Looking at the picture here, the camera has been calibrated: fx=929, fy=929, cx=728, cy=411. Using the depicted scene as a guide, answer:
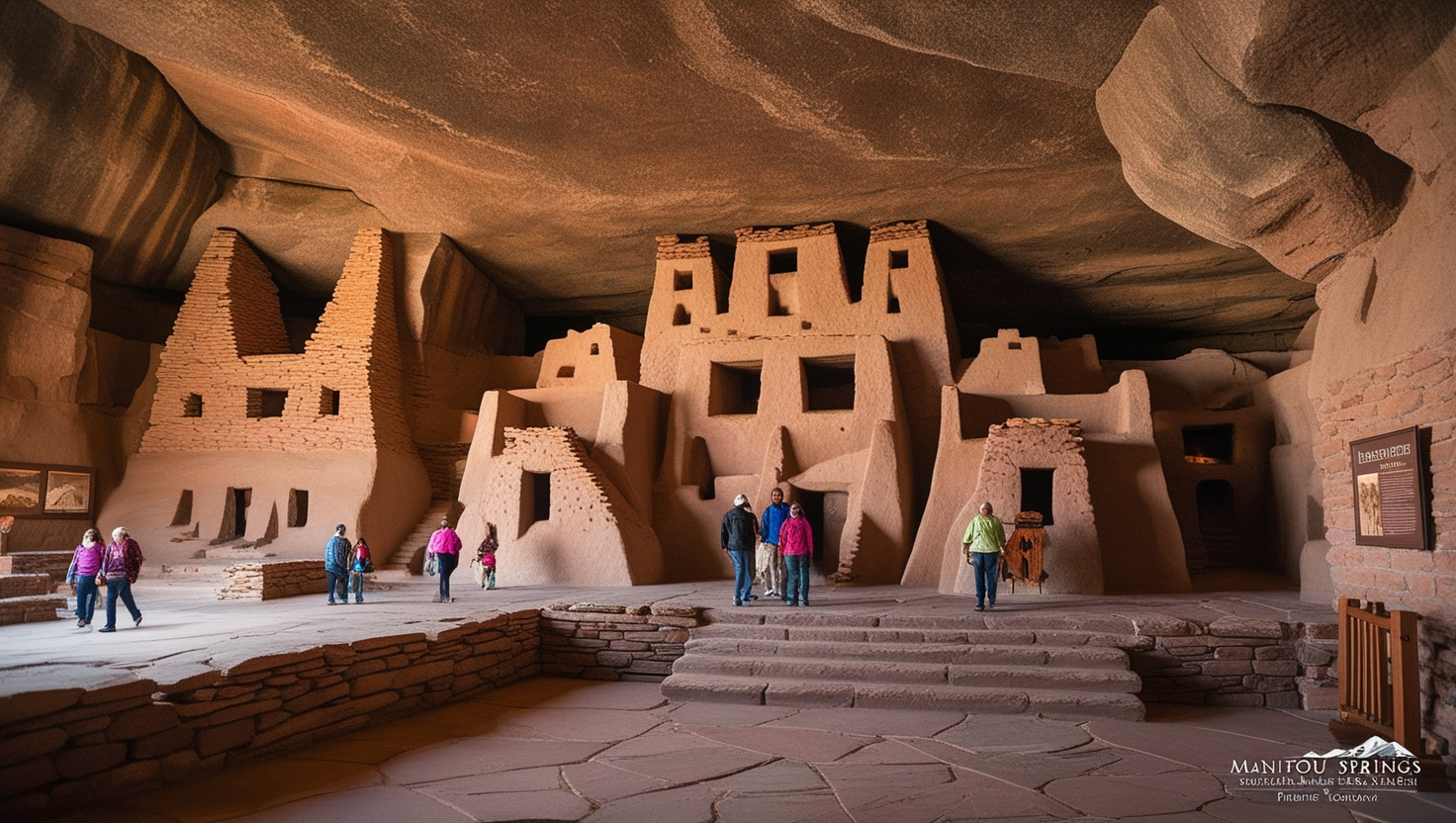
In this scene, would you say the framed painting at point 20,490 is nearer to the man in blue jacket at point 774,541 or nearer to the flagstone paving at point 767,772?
the flagstone paving at point 767,772

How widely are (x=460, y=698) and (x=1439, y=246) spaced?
811 cm

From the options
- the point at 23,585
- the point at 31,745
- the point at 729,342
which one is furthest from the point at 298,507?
the point at 31,745

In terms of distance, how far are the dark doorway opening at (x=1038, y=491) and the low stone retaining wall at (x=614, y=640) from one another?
25.0 feet

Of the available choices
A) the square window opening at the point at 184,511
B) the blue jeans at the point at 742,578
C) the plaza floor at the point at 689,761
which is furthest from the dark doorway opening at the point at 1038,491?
the square window opening at the point at 184,511

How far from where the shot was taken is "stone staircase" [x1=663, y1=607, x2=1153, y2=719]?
7500 mm

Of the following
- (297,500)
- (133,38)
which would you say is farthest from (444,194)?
(297,500)

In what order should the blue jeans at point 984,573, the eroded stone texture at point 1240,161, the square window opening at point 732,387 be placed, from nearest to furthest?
1. the eroded stone texture at point 1240,161
2. the blue jeans at point 984,573
3. the square window opening at point 732,387

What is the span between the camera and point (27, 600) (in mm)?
9625

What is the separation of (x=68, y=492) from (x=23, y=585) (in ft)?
21.7

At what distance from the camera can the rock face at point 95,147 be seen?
12.8 m

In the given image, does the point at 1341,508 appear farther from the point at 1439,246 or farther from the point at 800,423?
the point at 800,423

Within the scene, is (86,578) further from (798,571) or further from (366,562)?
(798,571)

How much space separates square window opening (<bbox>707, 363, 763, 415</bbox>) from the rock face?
9.64m

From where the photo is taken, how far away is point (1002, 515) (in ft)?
38.8
